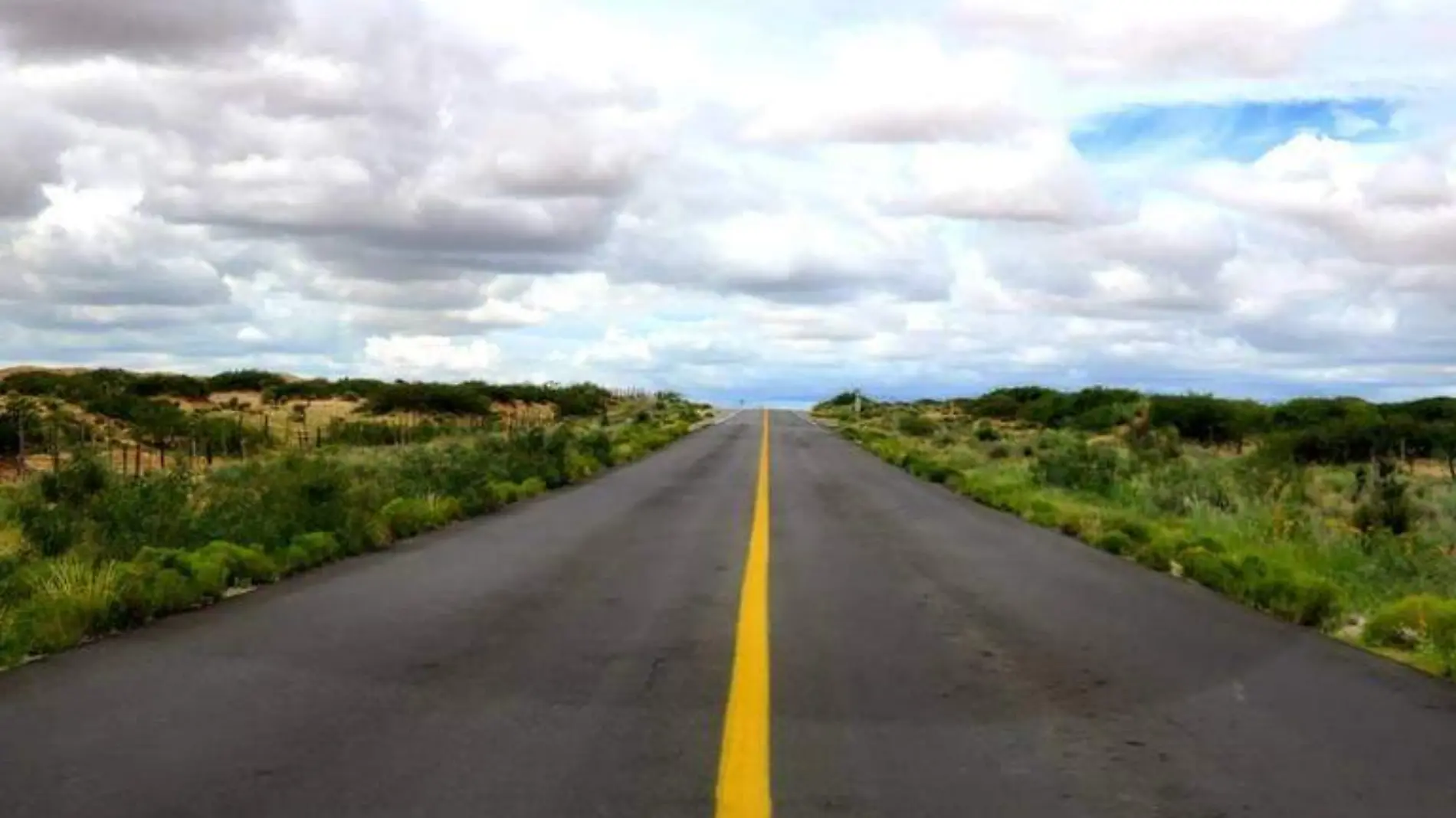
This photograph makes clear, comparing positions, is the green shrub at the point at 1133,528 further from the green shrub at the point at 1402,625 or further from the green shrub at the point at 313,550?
the green shrub at the point at 313,550

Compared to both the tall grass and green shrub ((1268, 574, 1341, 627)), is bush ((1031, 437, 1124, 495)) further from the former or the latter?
green shrub ((1268, 574, 1341, 627))

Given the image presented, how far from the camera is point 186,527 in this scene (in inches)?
585

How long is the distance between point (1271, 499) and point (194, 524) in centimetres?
A: 2055

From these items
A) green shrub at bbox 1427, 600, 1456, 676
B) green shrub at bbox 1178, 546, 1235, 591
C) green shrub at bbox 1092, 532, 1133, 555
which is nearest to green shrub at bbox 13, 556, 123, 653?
green shrub at bbox 1427, 600, 1456, 676

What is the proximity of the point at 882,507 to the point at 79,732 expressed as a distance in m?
17.8

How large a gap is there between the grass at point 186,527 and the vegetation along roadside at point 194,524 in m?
0.02

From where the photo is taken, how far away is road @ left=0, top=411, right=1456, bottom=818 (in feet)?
19.4

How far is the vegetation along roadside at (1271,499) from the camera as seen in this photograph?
1231 centimetres

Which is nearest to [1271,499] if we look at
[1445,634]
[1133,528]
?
[1133,528]

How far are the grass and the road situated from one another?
1.58ft

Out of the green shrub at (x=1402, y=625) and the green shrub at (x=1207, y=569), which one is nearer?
the green shrub at (x=1402, y=625)

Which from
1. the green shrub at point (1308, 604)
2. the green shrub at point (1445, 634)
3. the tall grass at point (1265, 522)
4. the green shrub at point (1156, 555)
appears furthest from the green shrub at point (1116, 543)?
the green shrub at point (1445, 634)

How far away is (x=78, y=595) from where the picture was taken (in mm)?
10258

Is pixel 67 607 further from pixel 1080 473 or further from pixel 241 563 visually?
pixel 1080 473
